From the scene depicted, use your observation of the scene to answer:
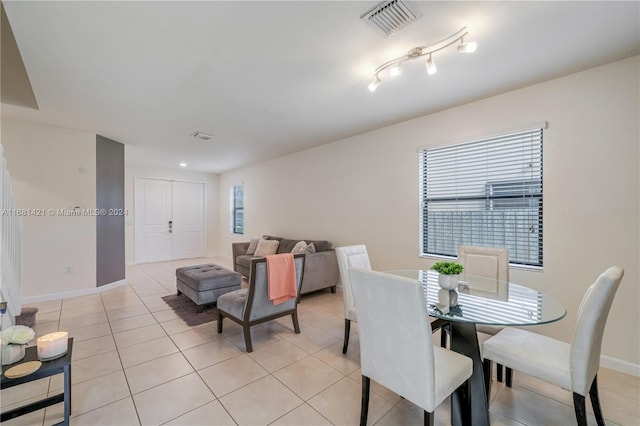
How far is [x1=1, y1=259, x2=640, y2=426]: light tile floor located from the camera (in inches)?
68.3

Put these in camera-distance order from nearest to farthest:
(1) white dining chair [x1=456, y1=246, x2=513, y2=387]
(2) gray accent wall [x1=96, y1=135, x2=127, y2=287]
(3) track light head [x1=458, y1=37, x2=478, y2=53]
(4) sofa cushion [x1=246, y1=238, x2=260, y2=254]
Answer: (3) track light head [x1=458, y1=37, x2=478, y2=53]
(1) white dining chair [x1=456, y1=246, x2=513, y2=387]
(2) gray accent wall [x1=96, y1=135, x2=127, y2=287]
(4) sofa cushion [x1=246, y1=238, x2=260, y2=254]

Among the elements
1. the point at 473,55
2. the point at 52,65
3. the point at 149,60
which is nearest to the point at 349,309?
the point at 473,55

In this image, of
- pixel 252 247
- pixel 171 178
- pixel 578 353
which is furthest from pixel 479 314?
pixel 171 178

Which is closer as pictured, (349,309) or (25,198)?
(349,309)

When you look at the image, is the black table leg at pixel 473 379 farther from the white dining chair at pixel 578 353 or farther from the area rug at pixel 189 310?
the area rug at pixel 189 310

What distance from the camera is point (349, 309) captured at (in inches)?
97.0

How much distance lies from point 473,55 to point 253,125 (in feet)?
8.98

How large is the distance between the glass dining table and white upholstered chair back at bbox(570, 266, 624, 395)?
0.14 m

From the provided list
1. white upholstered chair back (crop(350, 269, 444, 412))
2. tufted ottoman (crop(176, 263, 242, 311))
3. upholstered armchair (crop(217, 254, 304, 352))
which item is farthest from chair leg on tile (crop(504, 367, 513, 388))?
tufted ottoman (crop(176, 263, 242, 311))

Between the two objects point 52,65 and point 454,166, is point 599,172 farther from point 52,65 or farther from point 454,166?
point 52,65

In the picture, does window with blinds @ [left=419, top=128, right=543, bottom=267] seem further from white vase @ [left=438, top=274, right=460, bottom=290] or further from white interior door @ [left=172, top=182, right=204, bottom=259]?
white interior door @ [left=172, top=182, right=204, bottom=259]

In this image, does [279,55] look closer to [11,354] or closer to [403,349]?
[403,349]

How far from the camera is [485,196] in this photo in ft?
10.0

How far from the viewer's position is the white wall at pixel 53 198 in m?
3.87
